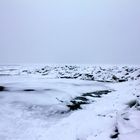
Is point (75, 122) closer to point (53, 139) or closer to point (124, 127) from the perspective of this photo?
point (53, 139)

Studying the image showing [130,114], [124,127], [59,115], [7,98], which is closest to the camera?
[124,127]

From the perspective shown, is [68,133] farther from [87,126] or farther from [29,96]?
[29,96]

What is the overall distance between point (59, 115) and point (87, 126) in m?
2.68

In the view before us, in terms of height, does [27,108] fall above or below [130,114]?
below

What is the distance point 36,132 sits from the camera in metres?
7.40

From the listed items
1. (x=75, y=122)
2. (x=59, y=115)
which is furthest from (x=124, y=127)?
(x=59, y=115)

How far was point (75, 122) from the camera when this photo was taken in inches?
320

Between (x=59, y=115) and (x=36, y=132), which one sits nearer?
(x=36, y=132)

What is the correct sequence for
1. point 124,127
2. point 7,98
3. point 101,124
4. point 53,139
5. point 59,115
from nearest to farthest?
point 124,127
point 53,139
point 101,124
point 59,115
point 7,98

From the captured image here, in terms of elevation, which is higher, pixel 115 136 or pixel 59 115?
pixel 115 136

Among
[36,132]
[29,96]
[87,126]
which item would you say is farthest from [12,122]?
[29,96]

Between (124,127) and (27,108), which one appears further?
(27,108)

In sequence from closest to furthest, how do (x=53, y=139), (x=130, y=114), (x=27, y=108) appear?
1. (x=130, y=114)
2. (x=53, y=139)
3. (x=27, y=108)

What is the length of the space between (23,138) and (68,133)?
140cm
